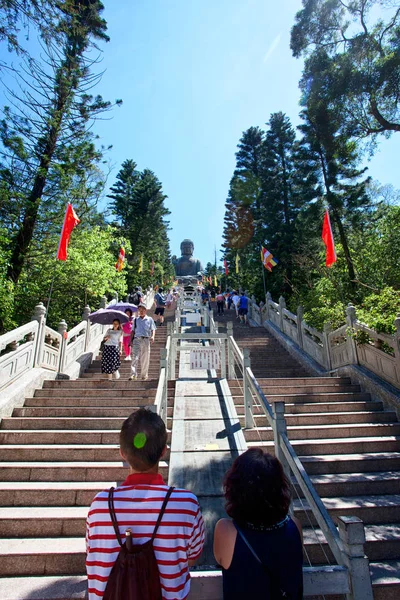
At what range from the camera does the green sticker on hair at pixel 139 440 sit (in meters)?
1.49

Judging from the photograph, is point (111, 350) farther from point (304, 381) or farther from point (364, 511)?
point (364, 511)

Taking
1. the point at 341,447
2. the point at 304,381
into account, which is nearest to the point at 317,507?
the point at 341,447

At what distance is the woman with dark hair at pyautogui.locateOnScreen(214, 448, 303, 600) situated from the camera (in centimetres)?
131

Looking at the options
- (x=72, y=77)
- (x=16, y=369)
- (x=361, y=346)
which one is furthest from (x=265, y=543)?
(x=72, y=77)

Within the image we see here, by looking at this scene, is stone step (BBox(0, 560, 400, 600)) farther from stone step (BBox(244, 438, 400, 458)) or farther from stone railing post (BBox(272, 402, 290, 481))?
stone step (BBox(244, 438, 400, 458))

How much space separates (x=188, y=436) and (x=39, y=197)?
35.7ft

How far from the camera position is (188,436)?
15.8 ft

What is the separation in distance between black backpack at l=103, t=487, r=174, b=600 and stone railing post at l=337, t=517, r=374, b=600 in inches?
41.3

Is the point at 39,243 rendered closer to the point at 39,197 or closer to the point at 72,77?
the point at 39,197

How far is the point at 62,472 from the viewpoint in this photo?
431cm

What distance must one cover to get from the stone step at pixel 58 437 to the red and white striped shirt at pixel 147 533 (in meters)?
3.79

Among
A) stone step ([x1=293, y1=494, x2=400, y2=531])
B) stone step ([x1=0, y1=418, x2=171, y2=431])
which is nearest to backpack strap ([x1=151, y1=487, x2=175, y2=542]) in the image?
stone step ([x1=293, y1=494, x2=400, y2=531])

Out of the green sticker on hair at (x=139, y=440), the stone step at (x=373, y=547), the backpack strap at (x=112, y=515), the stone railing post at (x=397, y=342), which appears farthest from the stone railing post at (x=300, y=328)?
the backpack strap at (x=112, y=515)

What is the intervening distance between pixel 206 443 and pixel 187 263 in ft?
185
